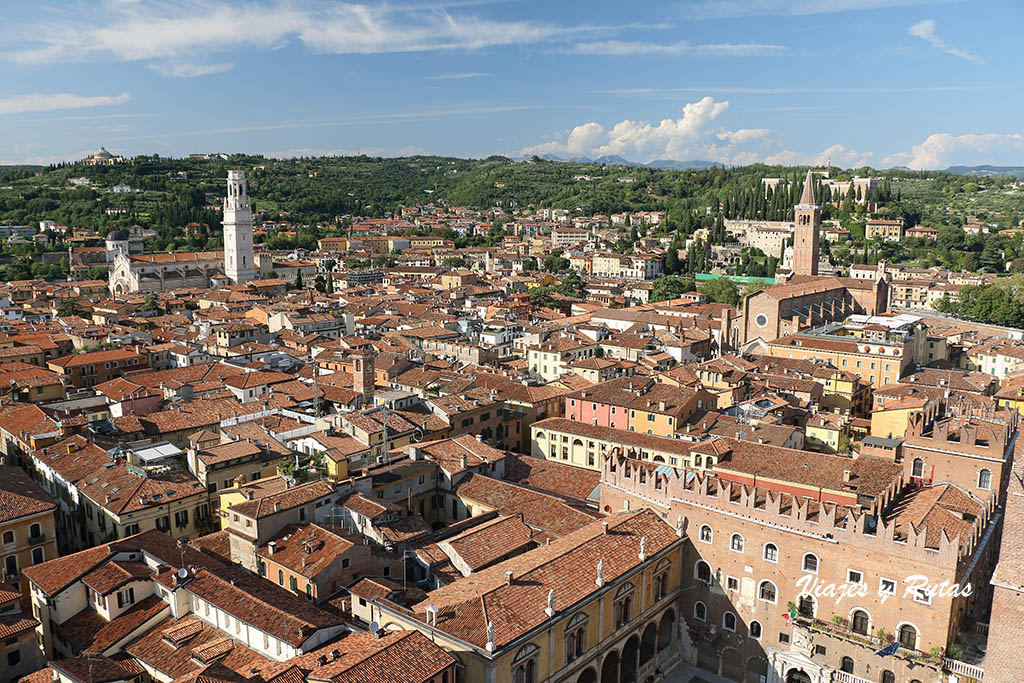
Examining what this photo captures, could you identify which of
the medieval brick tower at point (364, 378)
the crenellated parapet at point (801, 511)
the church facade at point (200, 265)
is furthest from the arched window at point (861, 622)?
the church facade at point (200, 265)

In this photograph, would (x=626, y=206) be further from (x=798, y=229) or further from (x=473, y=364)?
(x=473, y=364)

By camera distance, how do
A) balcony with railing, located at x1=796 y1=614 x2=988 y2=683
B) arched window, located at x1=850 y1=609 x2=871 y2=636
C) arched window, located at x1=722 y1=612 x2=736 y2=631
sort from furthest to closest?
1. arched window, located at x1=722 y1=612 x2=736 y2=631
2. arched window, located at x1=850 y1=609 x2=871 y2=636
3. balcony with railing, located at x1=796 y1=614 x2=988 y2=683

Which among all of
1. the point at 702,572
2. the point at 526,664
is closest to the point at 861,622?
the point at 702,572

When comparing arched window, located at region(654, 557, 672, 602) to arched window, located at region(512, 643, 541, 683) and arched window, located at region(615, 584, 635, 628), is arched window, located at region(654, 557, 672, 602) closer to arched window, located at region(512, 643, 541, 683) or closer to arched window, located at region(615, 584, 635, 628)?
arched window, located at region(615, 584, 635, 628)

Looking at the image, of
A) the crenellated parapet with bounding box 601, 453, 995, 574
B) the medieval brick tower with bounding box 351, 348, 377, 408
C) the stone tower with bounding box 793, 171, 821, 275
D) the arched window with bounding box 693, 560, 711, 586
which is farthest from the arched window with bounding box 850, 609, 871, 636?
the stone tower with bounding box 793, 171, 821, 275

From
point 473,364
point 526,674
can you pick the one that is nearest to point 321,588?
point 526,674

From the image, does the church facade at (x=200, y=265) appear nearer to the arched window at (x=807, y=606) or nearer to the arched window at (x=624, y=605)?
the arched window at (x=624, y=605)
